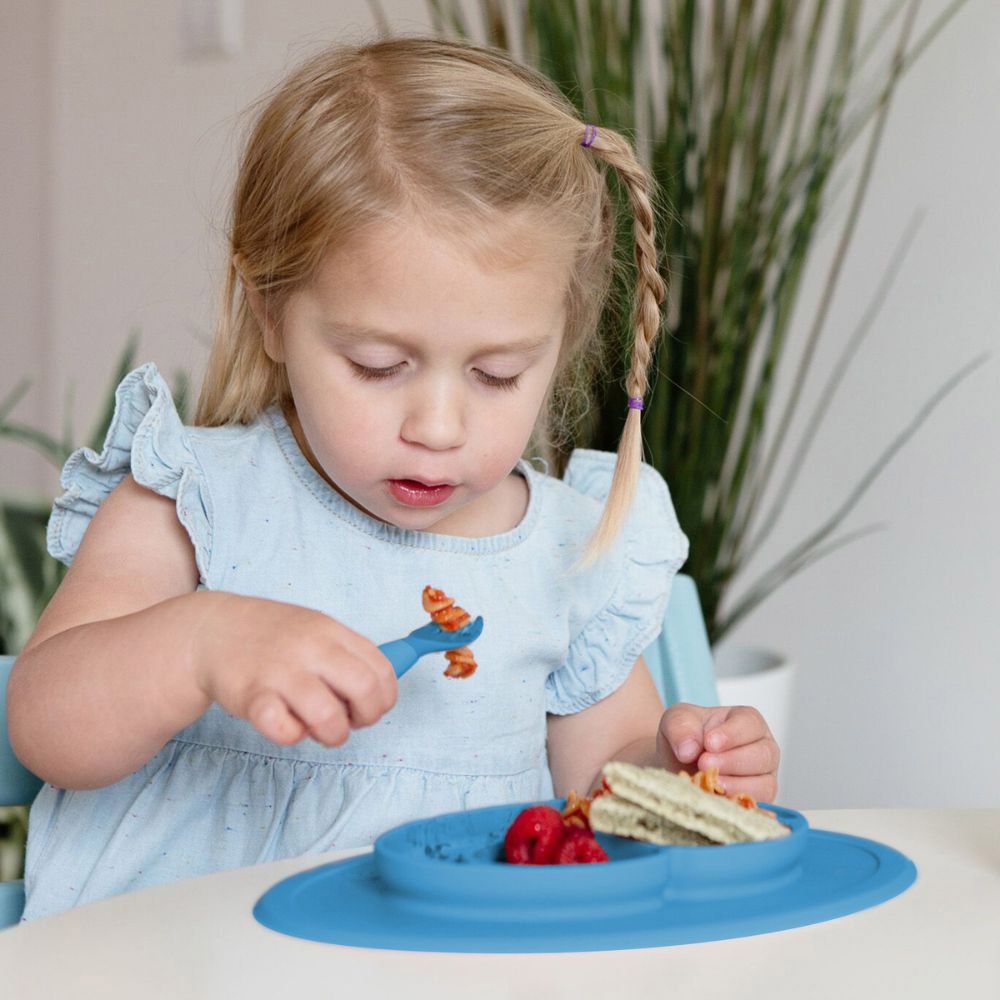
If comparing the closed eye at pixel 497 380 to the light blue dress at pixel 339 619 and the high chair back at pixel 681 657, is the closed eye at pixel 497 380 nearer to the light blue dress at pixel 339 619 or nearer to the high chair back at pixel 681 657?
the light blue dress at pixel 339 619

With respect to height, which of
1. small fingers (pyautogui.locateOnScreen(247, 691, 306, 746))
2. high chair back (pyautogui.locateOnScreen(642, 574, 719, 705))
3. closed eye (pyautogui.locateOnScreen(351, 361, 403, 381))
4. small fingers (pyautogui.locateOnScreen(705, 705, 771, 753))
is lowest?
high chair back (pyautogui.locateOnScreen(642, 574, 719, 705))

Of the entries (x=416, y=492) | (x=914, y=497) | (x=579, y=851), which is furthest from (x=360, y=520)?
(x=914, y=497)

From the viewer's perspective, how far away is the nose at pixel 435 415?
820 millimetres

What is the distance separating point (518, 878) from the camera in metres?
0.55

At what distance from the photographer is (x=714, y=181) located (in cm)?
159

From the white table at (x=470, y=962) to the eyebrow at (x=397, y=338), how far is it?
0.36m

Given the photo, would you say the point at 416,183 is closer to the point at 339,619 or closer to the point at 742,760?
the point at 339,619

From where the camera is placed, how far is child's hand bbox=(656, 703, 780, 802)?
821 millimetres

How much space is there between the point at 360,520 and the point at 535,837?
426mm

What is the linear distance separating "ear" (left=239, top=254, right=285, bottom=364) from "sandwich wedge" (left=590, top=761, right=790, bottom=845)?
A: 0.45m

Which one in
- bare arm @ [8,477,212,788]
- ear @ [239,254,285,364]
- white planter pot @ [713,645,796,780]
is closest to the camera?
bare arm @ [8,477,212,788]

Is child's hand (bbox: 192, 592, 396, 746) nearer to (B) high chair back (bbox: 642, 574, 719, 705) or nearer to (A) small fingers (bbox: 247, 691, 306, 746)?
(A) small fingers (bbox: 247, 691, 306, 746)

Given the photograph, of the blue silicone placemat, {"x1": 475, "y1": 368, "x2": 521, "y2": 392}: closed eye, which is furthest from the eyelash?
the blue silicone placemat

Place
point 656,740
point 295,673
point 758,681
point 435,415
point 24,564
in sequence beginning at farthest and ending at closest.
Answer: point 758,681 < point 24,564 < point 656,740 < point 435,415 < point 295,673
